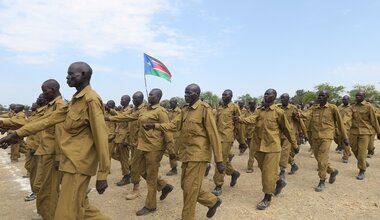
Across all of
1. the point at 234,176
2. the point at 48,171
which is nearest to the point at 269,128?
the point at 234,176

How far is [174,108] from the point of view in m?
12.2

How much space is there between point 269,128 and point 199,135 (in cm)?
191

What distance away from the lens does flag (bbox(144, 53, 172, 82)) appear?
12.0m

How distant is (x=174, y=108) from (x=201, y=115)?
6842mm

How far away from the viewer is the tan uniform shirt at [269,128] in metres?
6.60

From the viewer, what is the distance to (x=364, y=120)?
912cm

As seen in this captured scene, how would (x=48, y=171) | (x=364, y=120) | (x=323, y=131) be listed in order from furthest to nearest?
1. (x=364, y=120)
2. (x=323, y=131)
3. (x=48, y=171)

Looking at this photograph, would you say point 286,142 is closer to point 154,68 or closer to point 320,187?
point 320,187

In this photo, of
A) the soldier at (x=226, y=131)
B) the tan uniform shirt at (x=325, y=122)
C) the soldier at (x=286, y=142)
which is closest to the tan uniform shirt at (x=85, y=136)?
the soldier at (x=226, y=131)

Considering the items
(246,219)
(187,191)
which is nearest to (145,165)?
(187,191)

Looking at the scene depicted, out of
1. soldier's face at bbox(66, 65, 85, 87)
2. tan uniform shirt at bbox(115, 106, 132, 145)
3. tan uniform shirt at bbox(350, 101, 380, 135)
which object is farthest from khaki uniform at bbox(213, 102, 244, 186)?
soldier's face at bbox(66, 65, 85, 87)

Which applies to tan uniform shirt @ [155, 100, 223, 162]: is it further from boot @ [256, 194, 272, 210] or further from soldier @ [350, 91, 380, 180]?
soldier @ [350, 91, 380, 180]

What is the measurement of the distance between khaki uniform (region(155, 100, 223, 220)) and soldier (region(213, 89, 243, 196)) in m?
2.07

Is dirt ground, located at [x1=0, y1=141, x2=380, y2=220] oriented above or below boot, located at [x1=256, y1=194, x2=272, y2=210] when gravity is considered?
below
